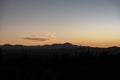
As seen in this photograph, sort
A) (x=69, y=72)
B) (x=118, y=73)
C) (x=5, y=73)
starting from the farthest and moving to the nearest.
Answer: (x=118, y=73) → (x=5, y=73) → (x=69, y=72)

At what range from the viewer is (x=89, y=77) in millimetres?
18594

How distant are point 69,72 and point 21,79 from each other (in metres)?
2.42

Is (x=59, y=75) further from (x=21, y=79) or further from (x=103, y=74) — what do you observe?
(x=103, y=74)

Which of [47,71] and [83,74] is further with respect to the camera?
[83,74]

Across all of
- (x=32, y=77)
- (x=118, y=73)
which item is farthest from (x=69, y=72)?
(x=118, y=73)

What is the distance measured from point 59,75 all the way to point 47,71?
694mm

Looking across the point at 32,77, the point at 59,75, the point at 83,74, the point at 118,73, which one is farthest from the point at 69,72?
the point at 118,73

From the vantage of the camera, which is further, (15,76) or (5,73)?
(5,73)

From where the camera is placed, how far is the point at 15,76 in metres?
15.9

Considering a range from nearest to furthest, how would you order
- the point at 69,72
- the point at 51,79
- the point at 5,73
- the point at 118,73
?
the point at 51,79 < the point at 69,72 < the point at 5,73 < the point at 118,73

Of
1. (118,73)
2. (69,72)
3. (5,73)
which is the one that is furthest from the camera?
(118,73)

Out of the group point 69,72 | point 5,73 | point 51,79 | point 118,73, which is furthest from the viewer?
point 118,73

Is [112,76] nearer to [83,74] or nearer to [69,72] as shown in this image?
[83,74]

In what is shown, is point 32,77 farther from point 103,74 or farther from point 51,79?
point 103,74
